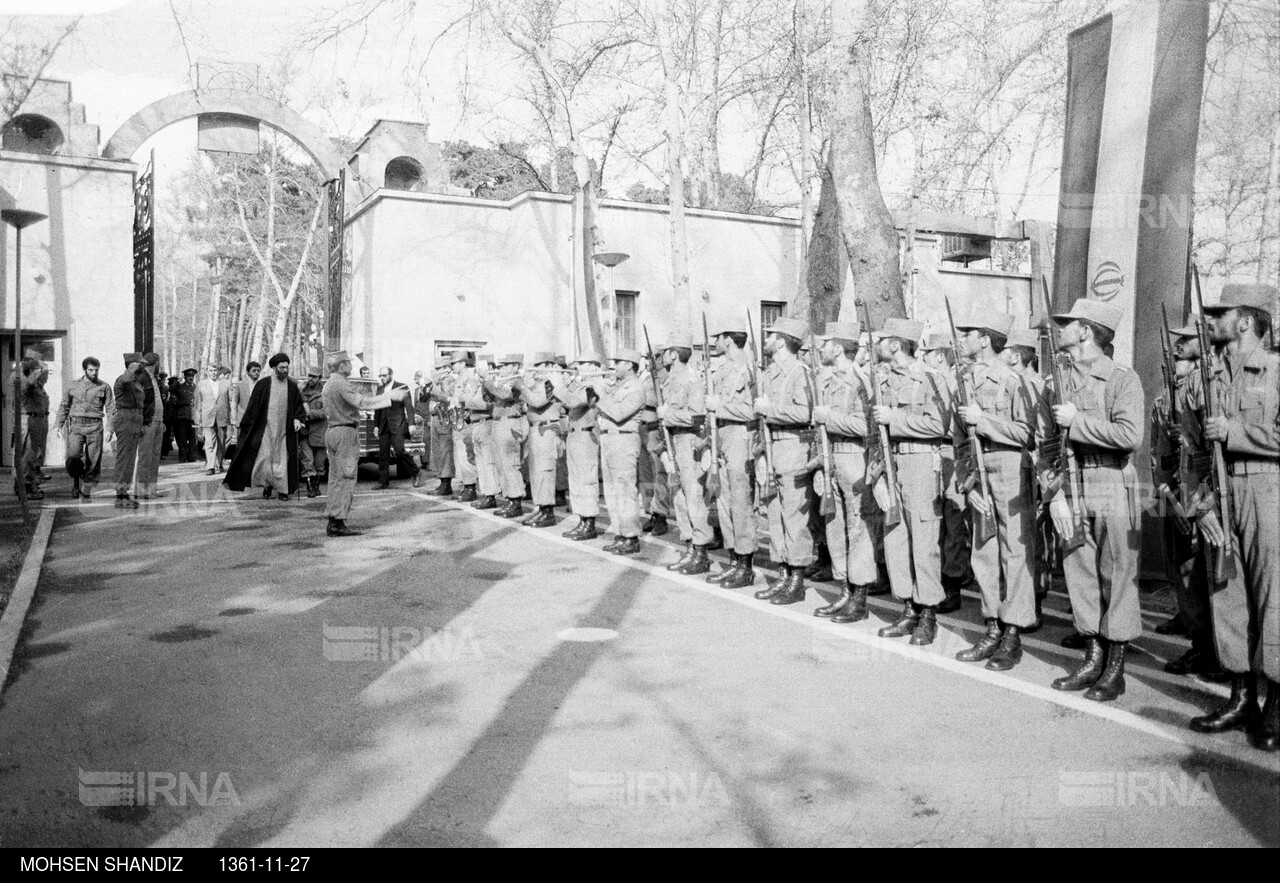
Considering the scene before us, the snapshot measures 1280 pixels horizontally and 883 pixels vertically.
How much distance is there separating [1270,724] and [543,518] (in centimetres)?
862

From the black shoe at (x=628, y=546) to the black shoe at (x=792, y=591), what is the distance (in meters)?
2.45

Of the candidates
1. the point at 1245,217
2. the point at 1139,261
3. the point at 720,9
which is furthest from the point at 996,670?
the point at 720,9

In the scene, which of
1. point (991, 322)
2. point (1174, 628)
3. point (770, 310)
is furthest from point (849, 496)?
point (770, 310)

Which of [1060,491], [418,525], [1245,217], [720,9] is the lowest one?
[418,525]

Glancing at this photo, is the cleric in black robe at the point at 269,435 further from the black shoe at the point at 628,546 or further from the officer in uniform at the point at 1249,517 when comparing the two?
the officer in uniform at the point at 1249,517

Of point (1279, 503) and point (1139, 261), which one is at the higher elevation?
point (1139, 261)

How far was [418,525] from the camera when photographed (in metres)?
12.2

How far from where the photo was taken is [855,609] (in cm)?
737

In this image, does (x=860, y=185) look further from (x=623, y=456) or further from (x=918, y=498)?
(x=918, y=498)

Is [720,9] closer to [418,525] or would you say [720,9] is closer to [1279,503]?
[418,525]

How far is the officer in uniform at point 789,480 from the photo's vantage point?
26.1 ft

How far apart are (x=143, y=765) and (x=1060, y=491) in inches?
181

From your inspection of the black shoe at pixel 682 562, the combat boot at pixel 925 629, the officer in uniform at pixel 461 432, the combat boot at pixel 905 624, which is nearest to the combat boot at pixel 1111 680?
the combat boot at pixel 925 629

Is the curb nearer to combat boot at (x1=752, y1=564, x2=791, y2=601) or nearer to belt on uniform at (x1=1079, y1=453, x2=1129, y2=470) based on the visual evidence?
combat boot at (x1=752, y1=564, x2=791, y2=601)
